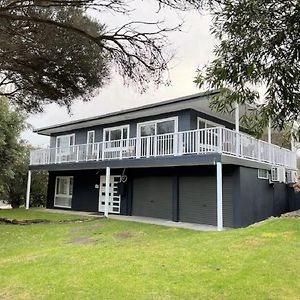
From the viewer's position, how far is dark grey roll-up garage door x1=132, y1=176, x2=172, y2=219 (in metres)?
16.4

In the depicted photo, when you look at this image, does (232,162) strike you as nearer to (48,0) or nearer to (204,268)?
(204,268)

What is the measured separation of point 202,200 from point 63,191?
10.8m

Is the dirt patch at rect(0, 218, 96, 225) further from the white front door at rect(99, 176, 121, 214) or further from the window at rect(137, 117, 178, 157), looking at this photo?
the window at rect(137, 117, 178, 157)

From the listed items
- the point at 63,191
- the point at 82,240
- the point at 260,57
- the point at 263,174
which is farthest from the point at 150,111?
the point at 260,57

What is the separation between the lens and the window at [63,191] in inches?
861

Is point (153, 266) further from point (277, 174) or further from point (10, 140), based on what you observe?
point (10, 140)

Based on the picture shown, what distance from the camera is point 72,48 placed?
22.9ft

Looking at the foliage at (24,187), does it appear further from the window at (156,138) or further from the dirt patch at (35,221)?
the window at (156,138)

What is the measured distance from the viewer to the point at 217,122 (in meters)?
18.1

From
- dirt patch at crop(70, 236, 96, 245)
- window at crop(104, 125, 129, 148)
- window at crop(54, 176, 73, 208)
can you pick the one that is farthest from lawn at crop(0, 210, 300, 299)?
window at crop(54, 176, 73, 208)

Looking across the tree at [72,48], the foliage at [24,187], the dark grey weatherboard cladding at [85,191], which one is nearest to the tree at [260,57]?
the tree at [72,48]

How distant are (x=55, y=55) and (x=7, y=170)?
13.5 m

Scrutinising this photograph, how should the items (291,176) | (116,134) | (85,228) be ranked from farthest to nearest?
(116,134) → (291,176) → (85,228)

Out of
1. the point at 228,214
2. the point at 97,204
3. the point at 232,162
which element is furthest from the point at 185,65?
the point at 97,204
